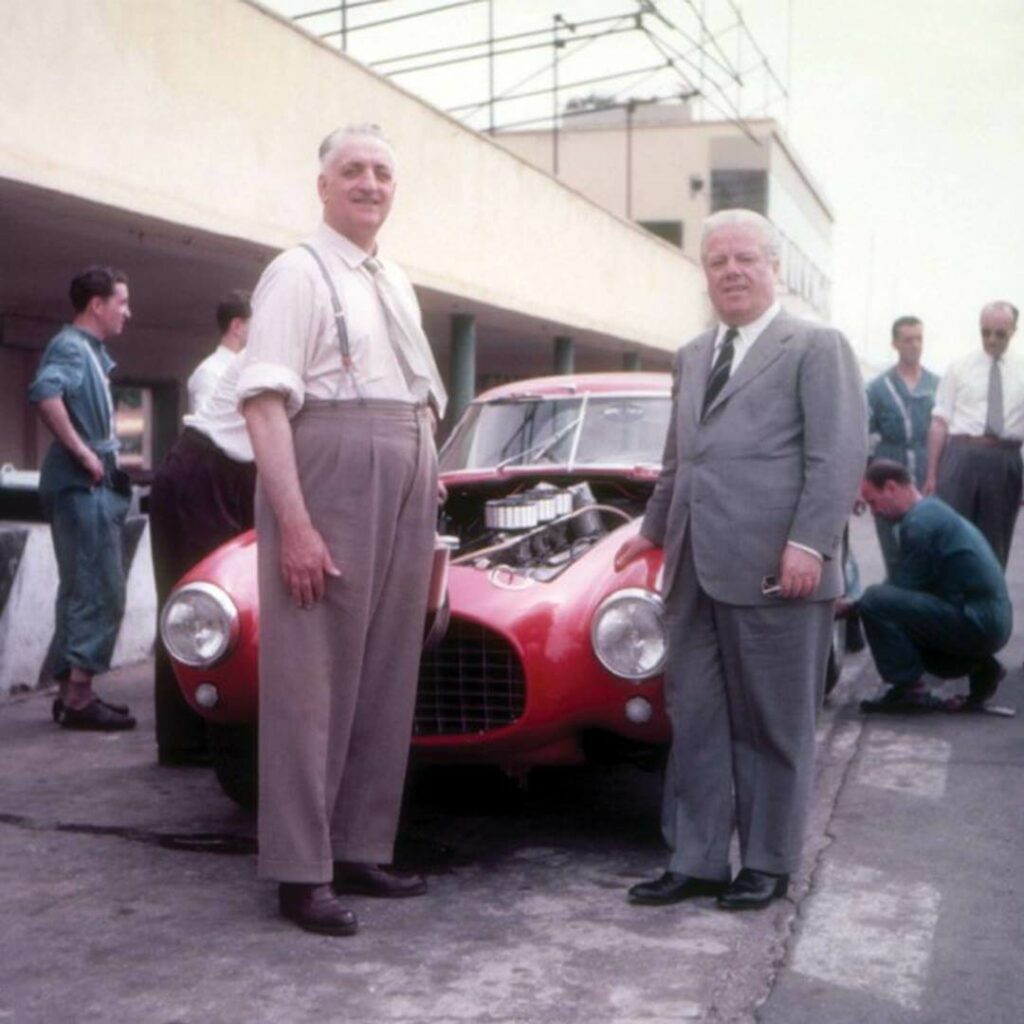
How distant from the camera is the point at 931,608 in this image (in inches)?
270

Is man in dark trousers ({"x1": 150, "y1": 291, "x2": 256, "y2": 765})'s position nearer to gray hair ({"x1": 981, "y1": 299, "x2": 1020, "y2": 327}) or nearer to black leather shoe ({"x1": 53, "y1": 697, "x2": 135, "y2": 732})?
black leather shoe ({"x1": 53, "y1": 697, "x2": 135, "y2": 732})

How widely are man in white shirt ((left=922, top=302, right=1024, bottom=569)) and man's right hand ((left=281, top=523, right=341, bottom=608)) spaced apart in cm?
→ 507

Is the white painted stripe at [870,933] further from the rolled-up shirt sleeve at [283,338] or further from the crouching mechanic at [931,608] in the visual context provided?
the crouching mechanic at [931,608]

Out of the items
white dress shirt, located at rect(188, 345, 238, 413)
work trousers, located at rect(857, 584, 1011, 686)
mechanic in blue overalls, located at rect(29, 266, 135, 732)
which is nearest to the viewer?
white dress shirt, located at rect(188, 345, 238, 413)

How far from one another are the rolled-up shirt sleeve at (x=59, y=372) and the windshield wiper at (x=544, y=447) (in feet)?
5.66

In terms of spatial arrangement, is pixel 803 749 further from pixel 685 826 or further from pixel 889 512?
pixel 889 512

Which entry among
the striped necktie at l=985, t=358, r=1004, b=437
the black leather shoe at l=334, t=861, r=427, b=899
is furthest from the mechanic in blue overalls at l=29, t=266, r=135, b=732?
the striped necktie at l=985, t=358, r=1004, b=437

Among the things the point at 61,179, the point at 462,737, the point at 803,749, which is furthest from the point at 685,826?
the point at 61,179

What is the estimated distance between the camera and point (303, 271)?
3.97 m

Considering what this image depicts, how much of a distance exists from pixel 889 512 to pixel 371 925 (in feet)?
→ 12.3

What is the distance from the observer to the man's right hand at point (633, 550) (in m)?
4.57

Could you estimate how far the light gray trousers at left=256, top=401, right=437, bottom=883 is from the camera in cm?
395

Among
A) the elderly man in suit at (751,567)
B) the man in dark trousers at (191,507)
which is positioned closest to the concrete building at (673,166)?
the man in dark trousers at (191,507)

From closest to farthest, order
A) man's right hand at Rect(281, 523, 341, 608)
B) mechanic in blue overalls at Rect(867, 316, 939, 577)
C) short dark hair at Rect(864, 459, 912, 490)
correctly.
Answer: man's right hand at Rect(281, 523, 341, 608) < short dark hair at Rect(864, 459, 912, 490) < mechanic in blue overalls at Rect(867, 316, 939, 577)
